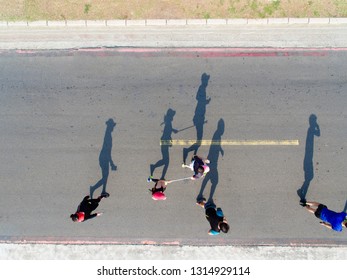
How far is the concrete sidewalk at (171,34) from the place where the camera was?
10102mm

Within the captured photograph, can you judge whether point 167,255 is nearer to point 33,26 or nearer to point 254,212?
point 254,212

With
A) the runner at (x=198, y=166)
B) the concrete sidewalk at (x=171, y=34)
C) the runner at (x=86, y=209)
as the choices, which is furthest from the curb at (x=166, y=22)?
the runner at (x=86, y=209)

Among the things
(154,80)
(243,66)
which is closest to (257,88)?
(243,66)

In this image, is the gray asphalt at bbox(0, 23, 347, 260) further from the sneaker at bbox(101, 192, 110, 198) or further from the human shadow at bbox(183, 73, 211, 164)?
the sneaker at bbox(101, 192, 110, 198)

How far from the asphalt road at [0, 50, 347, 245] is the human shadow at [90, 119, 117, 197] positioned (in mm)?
100

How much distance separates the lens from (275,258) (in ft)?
33.2

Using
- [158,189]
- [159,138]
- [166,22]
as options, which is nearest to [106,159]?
[159,138]

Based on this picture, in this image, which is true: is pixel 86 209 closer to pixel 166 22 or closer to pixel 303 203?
pixel 166 22

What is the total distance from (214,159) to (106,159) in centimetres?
343

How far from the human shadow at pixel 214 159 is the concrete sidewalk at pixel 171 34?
2.75 m

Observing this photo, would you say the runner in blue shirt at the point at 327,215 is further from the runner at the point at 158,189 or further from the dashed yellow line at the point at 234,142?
the runner at the point at 158,189

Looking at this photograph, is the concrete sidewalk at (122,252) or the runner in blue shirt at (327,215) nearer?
the runner in blue shirt at (327,215)

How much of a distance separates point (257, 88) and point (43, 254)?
8.56 m

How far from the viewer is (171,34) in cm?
1019
